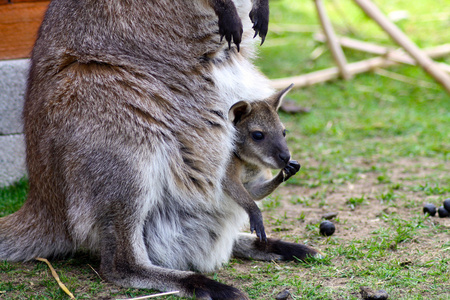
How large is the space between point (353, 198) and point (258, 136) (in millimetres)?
1308

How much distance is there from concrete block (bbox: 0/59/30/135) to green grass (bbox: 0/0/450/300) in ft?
1.56

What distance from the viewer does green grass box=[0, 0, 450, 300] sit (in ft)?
9.53

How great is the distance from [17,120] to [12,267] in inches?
62.3

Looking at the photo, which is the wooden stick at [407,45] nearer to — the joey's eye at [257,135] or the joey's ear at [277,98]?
the joey's ear at [277,98]

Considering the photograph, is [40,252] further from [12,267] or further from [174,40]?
[174,40]

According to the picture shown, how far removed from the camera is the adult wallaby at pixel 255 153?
310 centimetres

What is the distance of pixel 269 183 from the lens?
10.7ft

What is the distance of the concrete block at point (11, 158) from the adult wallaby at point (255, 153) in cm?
205

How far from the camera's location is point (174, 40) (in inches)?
120

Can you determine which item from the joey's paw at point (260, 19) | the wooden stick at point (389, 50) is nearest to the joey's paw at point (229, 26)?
the joey's paw at point (260, 19)

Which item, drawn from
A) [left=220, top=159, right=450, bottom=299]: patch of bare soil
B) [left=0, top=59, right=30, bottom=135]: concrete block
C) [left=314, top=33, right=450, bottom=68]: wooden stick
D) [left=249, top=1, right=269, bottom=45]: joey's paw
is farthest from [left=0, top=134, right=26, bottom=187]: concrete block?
[left=314, top=33, right=450, bottom=68]: wooden stick

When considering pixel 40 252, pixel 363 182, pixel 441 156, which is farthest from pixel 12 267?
pixel 441 156

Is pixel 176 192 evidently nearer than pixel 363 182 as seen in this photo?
Yes

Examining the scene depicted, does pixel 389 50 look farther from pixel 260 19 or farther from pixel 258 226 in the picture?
pixel 258 226
